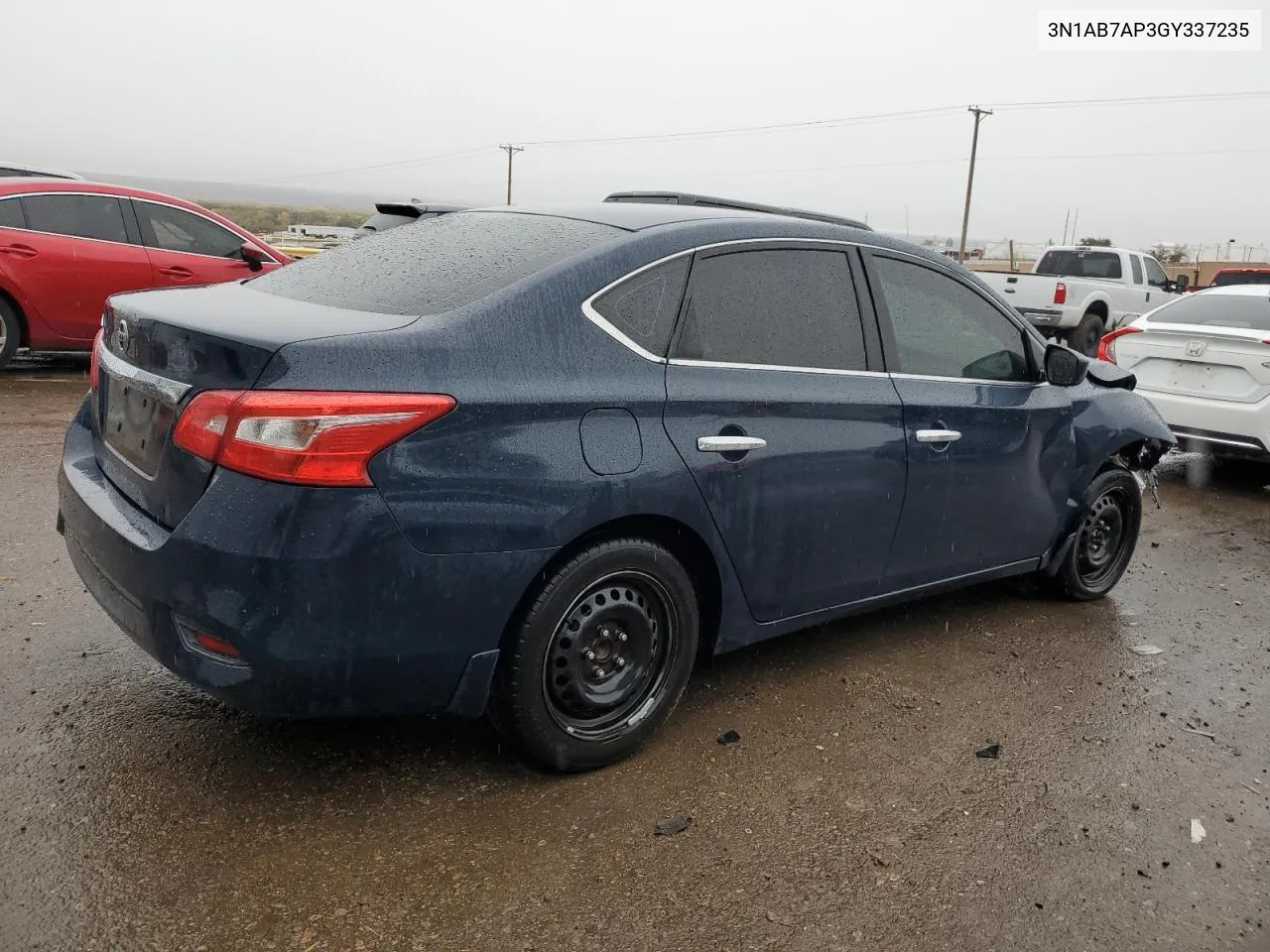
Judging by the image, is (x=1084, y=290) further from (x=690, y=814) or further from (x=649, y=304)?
(x=690, y=814)

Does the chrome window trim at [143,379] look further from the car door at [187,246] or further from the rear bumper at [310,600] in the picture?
the car door at [187,246]

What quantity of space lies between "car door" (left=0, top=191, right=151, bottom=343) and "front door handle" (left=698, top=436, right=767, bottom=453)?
7.16 meters

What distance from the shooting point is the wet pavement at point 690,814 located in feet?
7.93

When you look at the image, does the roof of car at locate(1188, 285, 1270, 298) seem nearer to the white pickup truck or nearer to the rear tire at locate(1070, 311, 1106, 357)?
the white pickup truck

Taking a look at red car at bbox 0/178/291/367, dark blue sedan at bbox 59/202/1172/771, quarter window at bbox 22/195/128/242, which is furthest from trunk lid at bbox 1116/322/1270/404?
quarter window at bbox 22/195/128/242

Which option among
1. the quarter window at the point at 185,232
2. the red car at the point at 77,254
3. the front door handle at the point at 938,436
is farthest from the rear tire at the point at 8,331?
the front door handle at the point at 938,436

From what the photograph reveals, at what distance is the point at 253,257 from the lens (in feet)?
29.4

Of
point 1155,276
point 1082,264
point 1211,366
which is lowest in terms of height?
point 1211,366

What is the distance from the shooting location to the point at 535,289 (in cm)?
282

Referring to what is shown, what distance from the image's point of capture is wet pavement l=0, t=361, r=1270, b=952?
2416 millimetres

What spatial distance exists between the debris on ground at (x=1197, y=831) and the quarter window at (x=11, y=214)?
8910mm

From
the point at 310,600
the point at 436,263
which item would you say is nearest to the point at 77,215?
the point at 436,263

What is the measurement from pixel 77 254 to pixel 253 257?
4.49ft

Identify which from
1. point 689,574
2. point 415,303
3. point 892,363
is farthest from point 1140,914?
point 415,303
